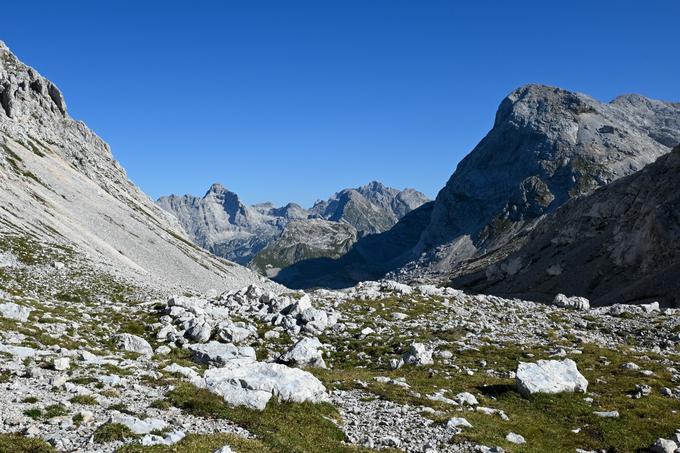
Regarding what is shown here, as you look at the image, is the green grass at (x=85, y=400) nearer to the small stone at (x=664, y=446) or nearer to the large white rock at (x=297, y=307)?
the small stone at (x=664, y=446)

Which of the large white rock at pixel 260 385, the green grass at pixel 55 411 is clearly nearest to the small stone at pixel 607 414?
the large white rock at pixel 260 385

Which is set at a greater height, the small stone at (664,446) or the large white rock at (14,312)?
the small stone at (664,446)

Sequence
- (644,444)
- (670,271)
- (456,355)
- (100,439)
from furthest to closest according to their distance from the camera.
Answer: (670,271)
(456,355)
(644,444)
(100,439)

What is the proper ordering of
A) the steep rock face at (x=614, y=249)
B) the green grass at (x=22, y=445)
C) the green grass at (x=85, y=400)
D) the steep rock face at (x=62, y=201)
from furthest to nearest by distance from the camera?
the steep rock face at (x=614, y=249), the steep rock face at (x=62, y=201), the green grass at (x=85, y=400), the green grass at (x=22, y=445)

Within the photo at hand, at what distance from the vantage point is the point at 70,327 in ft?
104

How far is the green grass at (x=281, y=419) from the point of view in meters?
17.5

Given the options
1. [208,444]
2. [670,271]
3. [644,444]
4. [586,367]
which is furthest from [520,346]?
[670,271]

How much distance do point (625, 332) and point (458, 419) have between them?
27.9 m

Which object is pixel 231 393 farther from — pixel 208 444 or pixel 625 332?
pixel 625 332

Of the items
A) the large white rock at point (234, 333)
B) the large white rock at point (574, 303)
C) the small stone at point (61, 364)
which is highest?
the large white rock at point (574, 303)

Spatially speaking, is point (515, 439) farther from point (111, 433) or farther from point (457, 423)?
point (111, 433)

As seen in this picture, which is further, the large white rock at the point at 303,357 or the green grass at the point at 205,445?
the large white rock at the point at 303,357

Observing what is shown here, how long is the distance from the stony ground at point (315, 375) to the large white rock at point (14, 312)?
96 mm

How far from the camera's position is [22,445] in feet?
45.8
